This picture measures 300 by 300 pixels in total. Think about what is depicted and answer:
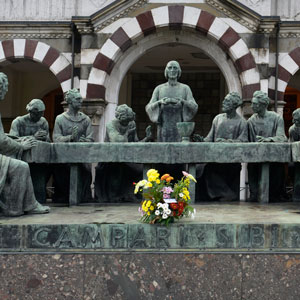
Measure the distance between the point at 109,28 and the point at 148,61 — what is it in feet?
14.9

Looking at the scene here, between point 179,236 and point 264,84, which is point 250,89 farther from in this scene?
point 179,236

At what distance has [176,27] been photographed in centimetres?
1170

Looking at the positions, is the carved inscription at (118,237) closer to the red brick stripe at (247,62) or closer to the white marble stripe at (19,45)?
the red brick stripe at (247,62)

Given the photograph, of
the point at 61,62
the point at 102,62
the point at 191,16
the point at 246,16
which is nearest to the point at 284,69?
the point at 246,16

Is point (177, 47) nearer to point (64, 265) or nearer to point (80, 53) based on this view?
point (80, 53)

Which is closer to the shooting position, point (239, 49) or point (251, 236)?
point (251, 236)

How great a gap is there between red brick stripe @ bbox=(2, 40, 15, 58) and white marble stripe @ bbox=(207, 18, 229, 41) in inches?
175

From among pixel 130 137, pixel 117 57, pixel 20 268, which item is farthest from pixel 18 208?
pixel 117 57

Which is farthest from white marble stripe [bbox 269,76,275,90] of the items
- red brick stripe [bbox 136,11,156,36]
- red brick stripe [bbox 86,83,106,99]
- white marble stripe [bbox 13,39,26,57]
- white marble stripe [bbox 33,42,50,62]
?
white marble stripe [bbox 13,39,26,57]

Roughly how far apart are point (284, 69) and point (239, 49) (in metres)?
1.10

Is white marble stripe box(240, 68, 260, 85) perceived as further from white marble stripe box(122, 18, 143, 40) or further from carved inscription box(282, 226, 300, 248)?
carved inscription box(282, 226, 300, 248)

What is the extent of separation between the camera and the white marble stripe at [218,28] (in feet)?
37.7

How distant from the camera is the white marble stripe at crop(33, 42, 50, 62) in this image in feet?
39.7

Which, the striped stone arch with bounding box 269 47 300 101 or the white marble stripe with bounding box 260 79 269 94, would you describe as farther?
the striped stone arch with bounding box 269 47 300 101
